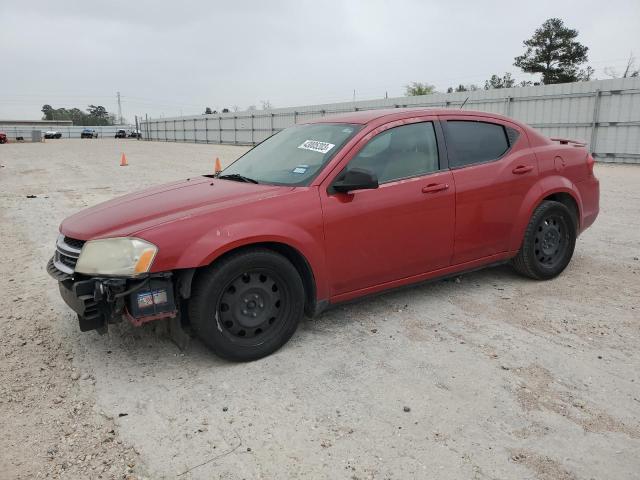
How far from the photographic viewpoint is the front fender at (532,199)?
4.55 m

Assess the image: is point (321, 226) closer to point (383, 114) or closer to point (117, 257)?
point (383, 114)

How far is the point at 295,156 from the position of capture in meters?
4.03

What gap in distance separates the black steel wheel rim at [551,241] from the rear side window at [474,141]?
83cm

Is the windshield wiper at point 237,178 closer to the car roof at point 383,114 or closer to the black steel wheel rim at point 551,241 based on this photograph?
the car roof at point 383,114

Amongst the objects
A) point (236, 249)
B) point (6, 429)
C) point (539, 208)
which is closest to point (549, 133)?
point (539, 208)

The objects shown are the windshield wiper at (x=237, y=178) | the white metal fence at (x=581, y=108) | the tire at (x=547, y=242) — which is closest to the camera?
the windshield wiper at (x=237, y=178)

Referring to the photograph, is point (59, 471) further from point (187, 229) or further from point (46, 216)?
point (46, 216)

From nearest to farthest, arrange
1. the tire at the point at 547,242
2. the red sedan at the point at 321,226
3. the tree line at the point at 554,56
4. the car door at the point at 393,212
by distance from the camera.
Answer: the red sedan at the point at 321,226 < the car door at the point at 393,212 < the tire at the point at 547,242 < the tree line at the point at 554,56

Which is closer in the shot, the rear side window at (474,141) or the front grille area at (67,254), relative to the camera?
the front grille area at (67,254)

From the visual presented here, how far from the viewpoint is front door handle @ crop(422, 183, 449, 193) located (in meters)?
3.98

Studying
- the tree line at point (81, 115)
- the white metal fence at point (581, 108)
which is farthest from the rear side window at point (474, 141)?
the tree line at point (81, 115)

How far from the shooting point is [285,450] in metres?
2.49

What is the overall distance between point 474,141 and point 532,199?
2.51ft

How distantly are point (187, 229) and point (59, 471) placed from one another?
1421mm
